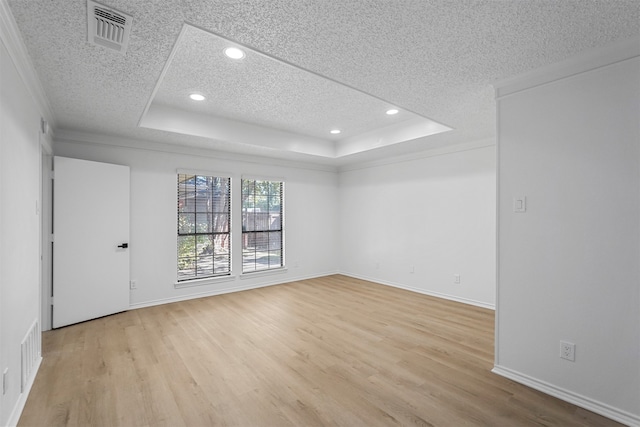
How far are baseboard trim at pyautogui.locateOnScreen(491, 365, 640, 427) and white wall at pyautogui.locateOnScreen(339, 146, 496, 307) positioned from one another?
2.05 meters

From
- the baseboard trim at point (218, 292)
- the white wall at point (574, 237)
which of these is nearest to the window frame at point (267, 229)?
the baseboard trim at point (218, 292)

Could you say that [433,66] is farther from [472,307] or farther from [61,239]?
[61,239]

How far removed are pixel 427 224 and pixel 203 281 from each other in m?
3.92

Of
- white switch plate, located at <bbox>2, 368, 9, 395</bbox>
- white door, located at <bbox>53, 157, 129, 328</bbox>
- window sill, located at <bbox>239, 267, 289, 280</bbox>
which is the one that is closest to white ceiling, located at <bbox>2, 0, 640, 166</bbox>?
white door, located at <bbox>53, 157, 129, 328</bbox>

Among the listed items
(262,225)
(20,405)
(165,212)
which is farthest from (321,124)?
(20,405)

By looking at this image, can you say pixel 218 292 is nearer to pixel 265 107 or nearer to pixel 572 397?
pixel 265 107

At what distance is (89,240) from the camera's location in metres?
3.83

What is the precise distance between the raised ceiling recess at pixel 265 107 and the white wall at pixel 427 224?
0.94m

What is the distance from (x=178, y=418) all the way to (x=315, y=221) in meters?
4.76

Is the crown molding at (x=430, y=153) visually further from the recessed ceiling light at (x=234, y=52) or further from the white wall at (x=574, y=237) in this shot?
the recessed ceiling light at (x=234, y=52)

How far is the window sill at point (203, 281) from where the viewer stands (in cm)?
476

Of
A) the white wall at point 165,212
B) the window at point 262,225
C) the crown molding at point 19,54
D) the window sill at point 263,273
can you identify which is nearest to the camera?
the crown molding at point 19,54

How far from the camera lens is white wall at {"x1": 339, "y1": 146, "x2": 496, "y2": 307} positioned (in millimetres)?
4461

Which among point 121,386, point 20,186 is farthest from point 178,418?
point 20,186
